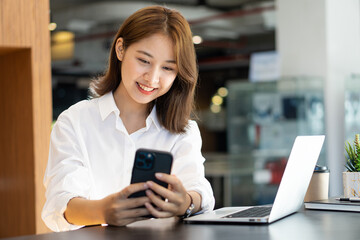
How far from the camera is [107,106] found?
1945 mm

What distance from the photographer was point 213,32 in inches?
417

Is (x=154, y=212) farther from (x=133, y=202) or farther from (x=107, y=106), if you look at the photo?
(x=107, y=106)

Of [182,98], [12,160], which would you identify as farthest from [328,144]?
[182,98]

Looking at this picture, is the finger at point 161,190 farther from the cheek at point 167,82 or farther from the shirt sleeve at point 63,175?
the cheek at point 167,82

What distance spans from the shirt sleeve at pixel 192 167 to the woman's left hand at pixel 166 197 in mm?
266

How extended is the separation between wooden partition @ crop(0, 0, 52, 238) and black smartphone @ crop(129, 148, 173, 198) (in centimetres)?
172

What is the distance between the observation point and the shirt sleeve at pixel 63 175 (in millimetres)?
1681

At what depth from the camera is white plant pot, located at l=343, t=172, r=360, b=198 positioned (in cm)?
195

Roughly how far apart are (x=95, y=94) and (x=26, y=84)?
1.18m

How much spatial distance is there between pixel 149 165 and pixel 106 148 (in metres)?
0.53

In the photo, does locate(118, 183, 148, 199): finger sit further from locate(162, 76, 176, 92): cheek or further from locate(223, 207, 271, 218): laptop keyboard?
locate(162, 76, 176, 92): cheek

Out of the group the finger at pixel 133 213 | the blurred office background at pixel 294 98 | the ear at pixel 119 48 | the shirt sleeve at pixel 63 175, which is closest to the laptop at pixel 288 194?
the finger at pixel 133 213

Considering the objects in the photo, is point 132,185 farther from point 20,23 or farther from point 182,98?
point 20,23

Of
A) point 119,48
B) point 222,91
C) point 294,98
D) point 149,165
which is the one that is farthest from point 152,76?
point 222,91
